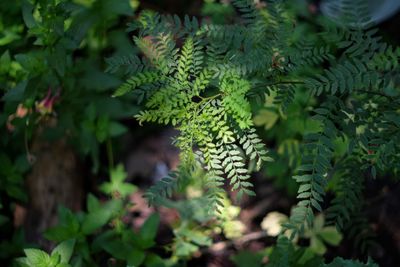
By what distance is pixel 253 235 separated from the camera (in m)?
2.98

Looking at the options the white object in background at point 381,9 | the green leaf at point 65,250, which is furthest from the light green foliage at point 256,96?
the white object in background at point 381,9

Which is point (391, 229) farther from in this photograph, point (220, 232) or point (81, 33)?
point (81, 33)

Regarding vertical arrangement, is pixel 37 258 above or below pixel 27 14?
below

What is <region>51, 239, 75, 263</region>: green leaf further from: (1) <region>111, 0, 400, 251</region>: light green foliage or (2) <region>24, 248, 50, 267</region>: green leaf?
(1) <region>111, 0, 400, 251</region>: light green foliage

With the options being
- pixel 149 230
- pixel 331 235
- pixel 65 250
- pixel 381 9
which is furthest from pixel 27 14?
pixel 381 9

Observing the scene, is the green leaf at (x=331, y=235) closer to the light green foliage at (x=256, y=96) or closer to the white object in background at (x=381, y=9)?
the light green foliage at (x=256, y=96)

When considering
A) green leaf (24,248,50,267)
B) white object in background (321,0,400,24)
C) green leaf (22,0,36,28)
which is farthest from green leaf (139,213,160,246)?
white object in background (321,0,400,24)

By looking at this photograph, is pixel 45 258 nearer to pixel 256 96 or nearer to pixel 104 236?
pixel 104 236

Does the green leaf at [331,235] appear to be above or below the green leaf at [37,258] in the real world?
below

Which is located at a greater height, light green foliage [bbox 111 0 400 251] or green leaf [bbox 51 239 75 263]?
light green foliage [bbox 111 0 400 251]

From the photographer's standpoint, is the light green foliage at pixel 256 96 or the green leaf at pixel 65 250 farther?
the green leaf at pixel 65 250

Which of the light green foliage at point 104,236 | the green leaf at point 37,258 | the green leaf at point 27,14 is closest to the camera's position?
the green leaf at point 37,258

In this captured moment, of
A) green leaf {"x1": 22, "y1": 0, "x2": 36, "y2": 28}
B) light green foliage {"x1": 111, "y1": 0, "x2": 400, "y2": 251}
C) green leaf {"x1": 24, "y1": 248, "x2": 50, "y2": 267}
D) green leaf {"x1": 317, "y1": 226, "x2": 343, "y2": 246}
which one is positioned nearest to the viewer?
light green foliage {"x1": 111, "y1": 0, "x2": 400, "y2": 251}

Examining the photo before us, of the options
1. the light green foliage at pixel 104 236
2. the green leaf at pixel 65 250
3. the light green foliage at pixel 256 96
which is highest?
the light green foliage at pixel 256 96
